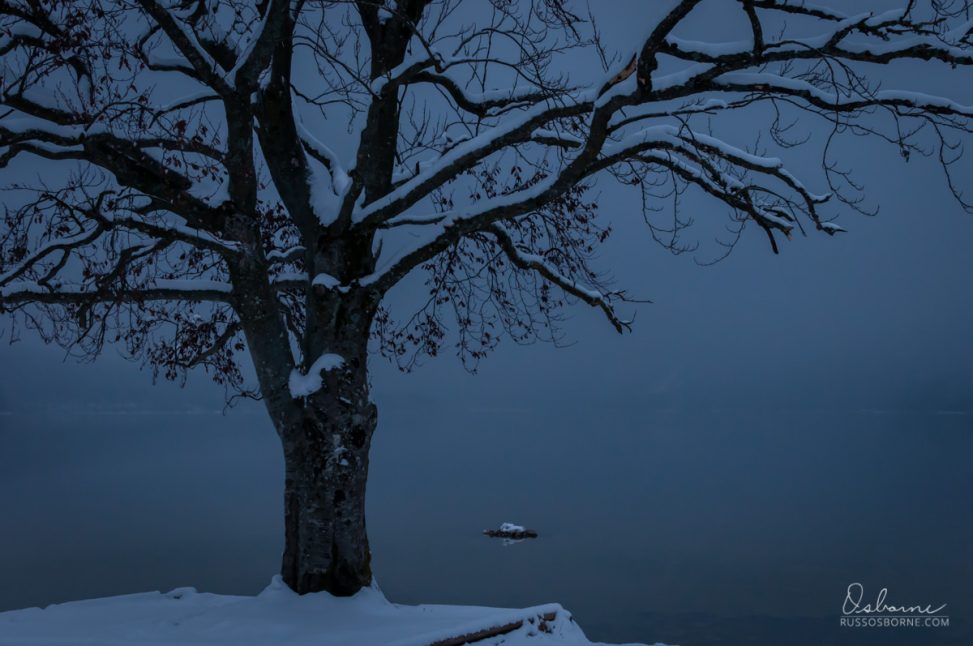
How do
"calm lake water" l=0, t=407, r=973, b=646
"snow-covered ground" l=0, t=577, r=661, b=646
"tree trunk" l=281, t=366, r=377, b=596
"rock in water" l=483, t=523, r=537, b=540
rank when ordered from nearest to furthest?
"snow-covered ground" l=0, t=577, r=661, b=646, "tree trunk" l=281, t=366, r=377, b=596, "calm lake water" l=0, t=407, r=973, b=646, "rock in water" l=483, t=523, r=537, b=540

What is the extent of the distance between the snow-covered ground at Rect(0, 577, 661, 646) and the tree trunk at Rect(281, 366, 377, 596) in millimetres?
232

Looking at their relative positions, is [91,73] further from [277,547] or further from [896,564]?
[896,564]

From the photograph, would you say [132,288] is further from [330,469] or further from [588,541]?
[588,541]

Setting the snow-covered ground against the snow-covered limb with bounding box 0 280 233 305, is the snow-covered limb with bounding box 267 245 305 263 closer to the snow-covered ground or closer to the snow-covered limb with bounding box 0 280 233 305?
the snow-covered limb with bounding box 0 280 233 305

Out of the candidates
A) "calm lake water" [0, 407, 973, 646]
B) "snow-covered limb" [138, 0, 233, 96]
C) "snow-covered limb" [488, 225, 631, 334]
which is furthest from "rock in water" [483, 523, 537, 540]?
"snow-covered limb" [138, 0, 233, 96]

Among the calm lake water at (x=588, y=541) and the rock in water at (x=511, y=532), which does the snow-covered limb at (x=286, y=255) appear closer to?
the calm lake water at (x=588, y=541)

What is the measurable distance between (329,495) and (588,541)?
4953cm

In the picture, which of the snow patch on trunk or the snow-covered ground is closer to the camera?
the snow-covered ground

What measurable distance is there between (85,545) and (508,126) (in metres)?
56.5

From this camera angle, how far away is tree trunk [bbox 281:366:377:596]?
891 cm

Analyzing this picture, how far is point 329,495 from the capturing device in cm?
892

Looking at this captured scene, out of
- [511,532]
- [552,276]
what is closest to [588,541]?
[511,532]

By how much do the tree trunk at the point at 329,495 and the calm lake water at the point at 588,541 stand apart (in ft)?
92.3

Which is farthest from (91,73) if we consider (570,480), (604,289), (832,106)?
(570,480)
